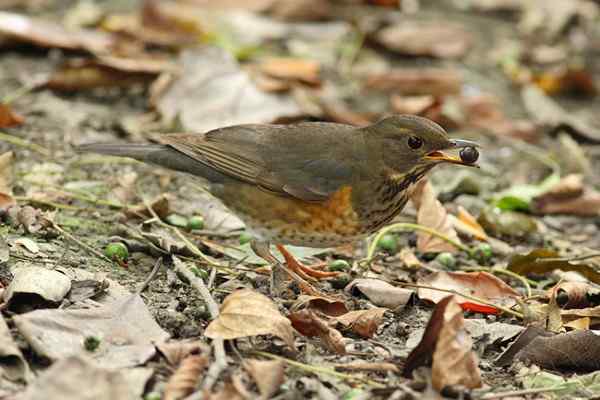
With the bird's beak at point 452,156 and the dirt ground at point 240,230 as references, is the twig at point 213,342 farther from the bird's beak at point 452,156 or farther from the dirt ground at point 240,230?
the bird's beak at point 452,156

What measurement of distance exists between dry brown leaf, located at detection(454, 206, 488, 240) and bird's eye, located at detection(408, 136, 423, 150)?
45.6 inches

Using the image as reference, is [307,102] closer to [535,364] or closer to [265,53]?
[265,53]

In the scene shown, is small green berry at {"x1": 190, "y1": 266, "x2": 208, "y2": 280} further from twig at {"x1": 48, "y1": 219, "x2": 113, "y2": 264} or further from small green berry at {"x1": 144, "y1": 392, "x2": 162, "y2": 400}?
small green berry at {"x1": 144, "y1": 392, "x2": 162, "y2": 400}

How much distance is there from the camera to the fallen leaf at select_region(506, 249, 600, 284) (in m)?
6.06

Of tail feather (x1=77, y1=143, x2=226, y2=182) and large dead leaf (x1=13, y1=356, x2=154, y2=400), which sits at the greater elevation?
large dead leaf (x1=13, y1=356, x2=154, y2=400)

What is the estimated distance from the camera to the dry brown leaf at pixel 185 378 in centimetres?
404

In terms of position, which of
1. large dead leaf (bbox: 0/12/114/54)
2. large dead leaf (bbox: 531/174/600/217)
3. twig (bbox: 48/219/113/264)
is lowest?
large dead leaf (bbox: 531/174/600/217)

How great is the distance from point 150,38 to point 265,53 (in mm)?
1101

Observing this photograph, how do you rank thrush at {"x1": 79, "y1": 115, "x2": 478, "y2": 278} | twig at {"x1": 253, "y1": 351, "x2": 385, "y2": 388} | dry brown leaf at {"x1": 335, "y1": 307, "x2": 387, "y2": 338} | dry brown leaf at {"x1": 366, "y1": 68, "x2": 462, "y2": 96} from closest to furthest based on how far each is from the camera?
twig at {"x1": 253, "y1": 351, "x2": 385, "y2": 388}
dry brown leaf at {"x1": 335, "y1": 307, "x2": 387, "y2": 338}
thrush at {"x1": 79, "y1": 115, "x2": 478, "y2": 278}
dry brown leaf at {"x1": 366, "y1": 68, "x2": 462, "y2": 96}

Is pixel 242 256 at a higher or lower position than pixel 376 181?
lower

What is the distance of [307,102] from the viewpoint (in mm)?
8602

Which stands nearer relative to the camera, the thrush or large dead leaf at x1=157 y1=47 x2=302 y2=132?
the thrush

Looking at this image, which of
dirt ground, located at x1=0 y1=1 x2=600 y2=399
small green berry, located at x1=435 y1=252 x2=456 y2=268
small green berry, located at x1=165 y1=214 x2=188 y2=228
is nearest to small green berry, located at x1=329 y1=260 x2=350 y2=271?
dirt ground, located at x1=0 y1=1 x2=600 y2=399

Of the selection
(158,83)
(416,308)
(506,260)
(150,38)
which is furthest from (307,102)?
(416,308)
